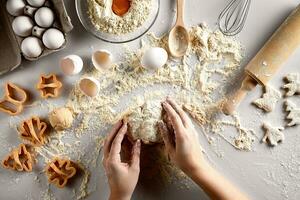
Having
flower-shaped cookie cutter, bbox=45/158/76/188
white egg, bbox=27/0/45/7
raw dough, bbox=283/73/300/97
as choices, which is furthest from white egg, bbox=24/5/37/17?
raw dough, bbox=283/73/300/97

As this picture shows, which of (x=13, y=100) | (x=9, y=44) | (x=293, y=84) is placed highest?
(x=293, y=84)

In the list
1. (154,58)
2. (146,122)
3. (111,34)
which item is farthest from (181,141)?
(111,34)

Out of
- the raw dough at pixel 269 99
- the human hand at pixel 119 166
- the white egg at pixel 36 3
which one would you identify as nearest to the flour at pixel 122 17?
the white egg at pixel 36 3

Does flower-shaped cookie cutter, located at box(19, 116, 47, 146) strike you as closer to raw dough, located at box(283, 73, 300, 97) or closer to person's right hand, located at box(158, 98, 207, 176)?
person's right hand, located at box(158, 98, 207, 176)

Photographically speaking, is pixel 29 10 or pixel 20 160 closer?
pixel 29 10

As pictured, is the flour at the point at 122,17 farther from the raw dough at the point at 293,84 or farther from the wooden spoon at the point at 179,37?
the raw dough at the point at 293,84

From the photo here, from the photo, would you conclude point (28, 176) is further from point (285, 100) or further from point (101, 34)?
point (285, 100)

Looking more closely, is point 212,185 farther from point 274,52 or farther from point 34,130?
point 34,130
